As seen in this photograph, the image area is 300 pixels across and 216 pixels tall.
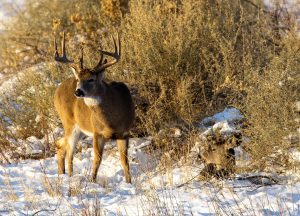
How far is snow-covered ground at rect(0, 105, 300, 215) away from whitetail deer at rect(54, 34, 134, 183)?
1.46 feet

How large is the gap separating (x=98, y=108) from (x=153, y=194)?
2.15 metres

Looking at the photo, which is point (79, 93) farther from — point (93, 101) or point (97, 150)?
point (97, 150)

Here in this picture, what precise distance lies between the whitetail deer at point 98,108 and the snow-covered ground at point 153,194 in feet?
1.46

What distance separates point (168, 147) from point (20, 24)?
7547 mm

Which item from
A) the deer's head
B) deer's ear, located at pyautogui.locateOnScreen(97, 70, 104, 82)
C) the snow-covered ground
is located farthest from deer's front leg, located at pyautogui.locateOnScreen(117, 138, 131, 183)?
deer's ear, located at pyautogui.locateOnScreen(97, 70, 104, 82)

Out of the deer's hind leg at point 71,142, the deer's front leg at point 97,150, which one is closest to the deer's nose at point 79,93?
the deer's front leg at point 97,150

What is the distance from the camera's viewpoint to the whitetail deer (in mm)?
7785

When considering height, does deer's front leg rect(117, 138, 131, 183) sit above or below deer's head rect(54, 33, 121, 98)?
below

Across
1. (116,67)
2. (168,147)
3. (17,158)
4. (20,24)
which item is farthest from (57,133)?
(20,24)

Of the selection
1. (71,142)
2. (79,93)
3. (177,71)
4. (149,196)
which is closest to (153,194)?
(149,196)

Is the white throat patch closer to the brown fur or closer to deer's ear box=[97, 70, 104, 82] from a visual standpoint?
the brown fur

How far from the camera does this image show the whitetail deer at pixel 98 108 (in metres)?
7.79

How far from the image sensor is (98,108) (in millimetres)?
8055

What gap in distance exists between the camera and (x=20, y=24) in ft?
49.8
